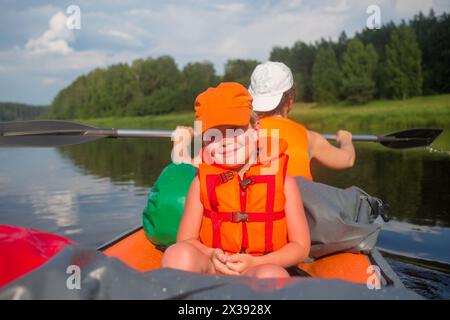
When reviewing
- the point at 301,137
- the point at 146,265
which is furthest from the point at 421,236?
the point at 146,265

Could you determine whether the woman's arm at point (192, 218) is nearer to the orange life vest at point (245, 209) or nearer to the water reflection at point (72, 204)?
the orange life vest at point (245, 209)

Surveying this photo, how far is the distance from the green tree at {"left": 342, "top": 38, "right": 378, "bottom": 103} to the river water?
2513 centimetres

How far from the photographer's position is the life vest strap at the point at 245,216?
1.86 metres

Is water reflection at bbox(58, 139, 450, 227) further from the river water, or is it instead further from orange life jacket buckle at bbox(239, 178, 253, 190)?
orange life jacket buckle at bbox(239, 178, 253, 190)

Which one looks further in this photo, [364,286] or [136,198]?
[136,198]

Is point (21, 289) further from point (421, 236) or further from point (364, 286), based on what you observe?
point (421, 236)

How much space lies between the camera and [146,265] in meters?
2.45

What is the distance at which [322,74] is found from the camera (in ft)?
137

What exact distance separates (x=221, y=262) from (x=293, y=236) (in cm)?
30

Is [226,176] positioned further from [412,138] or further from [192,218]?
[412,138]

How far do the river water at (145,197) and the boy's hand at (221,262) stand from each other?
93.2 inches

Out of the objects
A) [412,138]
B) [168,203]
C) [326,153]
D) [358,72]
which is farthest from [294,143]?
[358,72]

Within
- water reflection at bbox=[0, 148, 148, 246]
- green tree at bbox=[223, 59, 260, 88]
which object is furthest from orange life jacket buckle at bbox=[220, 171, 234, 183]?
green tree at bbox=[223, 59, 260, 88]
